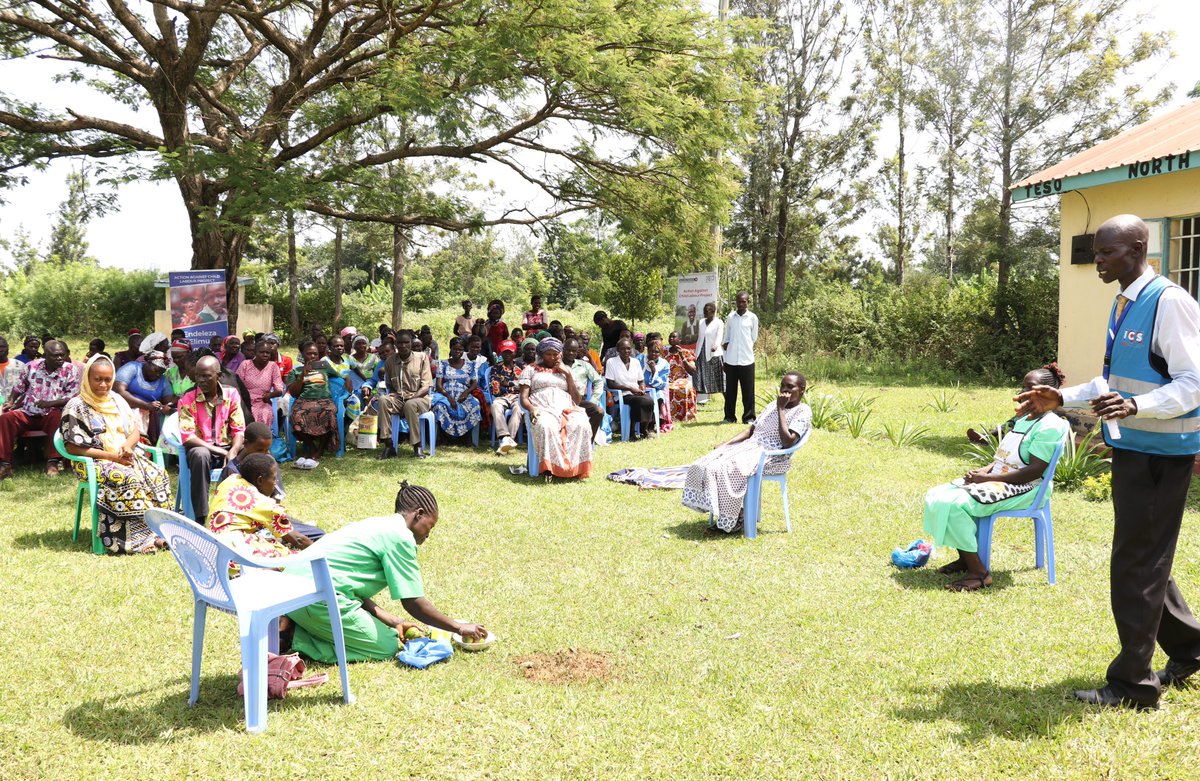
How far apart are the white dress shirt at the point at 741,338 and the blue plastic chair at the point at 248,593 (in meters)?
9.54

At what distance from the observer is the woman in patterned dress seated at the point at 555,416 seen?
9.34 m

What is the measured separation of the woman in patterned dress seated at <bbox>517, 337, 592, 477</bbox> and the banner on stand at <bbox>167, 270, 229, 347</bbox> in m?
4.74

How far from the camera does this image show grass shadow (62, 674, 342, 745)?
3.74 m

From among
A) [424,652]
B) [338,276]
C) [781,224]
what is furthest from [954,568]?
[338,276]

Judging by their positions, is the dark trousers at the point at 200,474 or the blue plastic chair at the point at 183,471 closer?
the dark trousers at the point at 200,474

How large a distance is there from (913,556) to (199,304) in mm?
9977

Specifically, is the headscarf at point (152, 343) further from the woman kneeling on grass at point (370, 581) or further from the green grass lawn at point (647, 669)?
the woman kneeling on grass at point (370, 581)

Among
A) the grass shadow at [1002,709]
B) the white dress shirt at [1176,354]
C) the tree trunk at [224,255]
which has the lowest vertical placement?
the grass shadow at [1002,709]

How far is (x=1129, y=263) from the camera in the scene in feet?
11.8

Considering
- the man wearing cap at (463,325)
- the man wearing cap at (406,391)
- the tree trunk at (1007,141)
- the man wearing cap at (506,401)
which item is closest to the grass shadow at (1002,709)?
the man wearing cap at (506,401)

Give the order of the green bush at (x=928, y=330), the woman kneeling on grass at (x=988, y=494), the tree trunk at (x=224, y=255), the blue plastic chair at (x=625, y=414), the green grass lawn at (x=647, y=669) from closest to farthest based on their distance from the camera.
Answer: the green grass lawn at (x=647, y=669) < the woman kneeling on grass at (x=988, y=494) < the blue plastic chair at (x=625, y=414) < the tree trunk at (x=224, y=255) < the green bush at (x=928, y=330)

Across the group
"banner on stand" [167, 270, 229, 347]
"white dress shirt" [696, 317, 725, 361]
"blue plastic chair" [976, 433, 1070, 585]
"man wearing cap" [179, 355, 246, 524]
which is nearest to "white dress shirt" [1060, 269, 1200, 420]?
"blue plastic chair" [976, 433, 1070, 585]

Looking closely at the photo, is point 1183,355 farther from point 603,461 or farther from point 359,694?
point 603,461

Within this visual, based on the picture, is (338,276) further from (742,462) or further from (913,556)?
(913,556)
